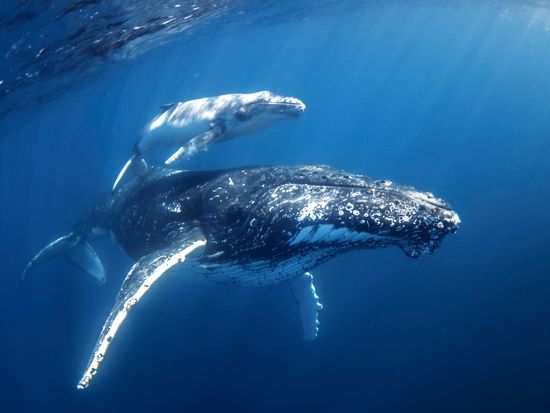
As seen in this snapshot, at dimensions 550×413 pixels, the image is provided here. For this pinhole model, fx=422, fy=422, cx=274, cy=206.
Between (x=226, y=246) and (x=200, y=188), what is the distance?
6.17 feet

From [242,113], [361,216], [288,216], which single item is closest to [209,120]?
[242,113]

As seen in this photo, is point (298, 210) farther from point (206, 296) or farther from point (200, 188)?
point (206, 296)

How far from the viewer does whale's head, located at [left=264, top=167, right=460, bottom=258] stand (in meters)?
5.18

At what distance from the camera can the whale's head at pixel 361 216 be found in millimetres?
5180

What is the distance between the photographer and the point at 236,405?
1794 centimetres

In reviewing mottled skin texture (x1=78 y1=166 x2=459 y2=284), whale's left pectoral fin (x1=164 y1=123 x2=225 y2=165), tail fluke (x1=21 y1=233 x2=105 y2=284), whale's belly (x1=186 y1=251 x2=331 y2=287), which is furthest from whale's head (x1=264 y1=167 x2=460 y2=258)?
tail fluke (x1=21 y1=233 x2=105 y2=284)

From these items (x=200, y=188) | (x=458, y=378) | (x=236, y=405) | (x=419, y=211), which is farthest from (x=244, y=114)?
(x=458, y=378)

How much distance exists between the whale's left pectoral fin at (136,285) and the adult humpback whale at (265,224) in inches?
0.6

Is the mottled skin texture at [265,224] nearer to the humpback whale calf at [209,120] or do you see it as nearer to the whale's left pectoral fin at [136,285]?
the whale's left pectoral fin at [136,285]

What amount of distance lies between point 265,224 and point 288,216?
477 millimetres

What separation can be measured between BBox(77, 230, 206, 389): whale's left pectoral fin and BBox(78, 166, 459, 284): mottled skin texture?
1.27 ft

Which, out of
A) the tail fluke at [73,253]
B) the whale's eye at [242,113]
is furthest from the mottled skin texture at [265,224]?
the tail fluke at [73,253]

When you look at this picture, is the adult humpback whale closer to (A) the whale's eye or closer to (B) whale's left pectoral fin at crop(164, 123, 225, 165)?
(B) whale's left pectoral fin at crop(164, 123, 225, 165)

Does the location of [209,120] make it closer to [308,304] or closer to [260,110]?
[260,110]
